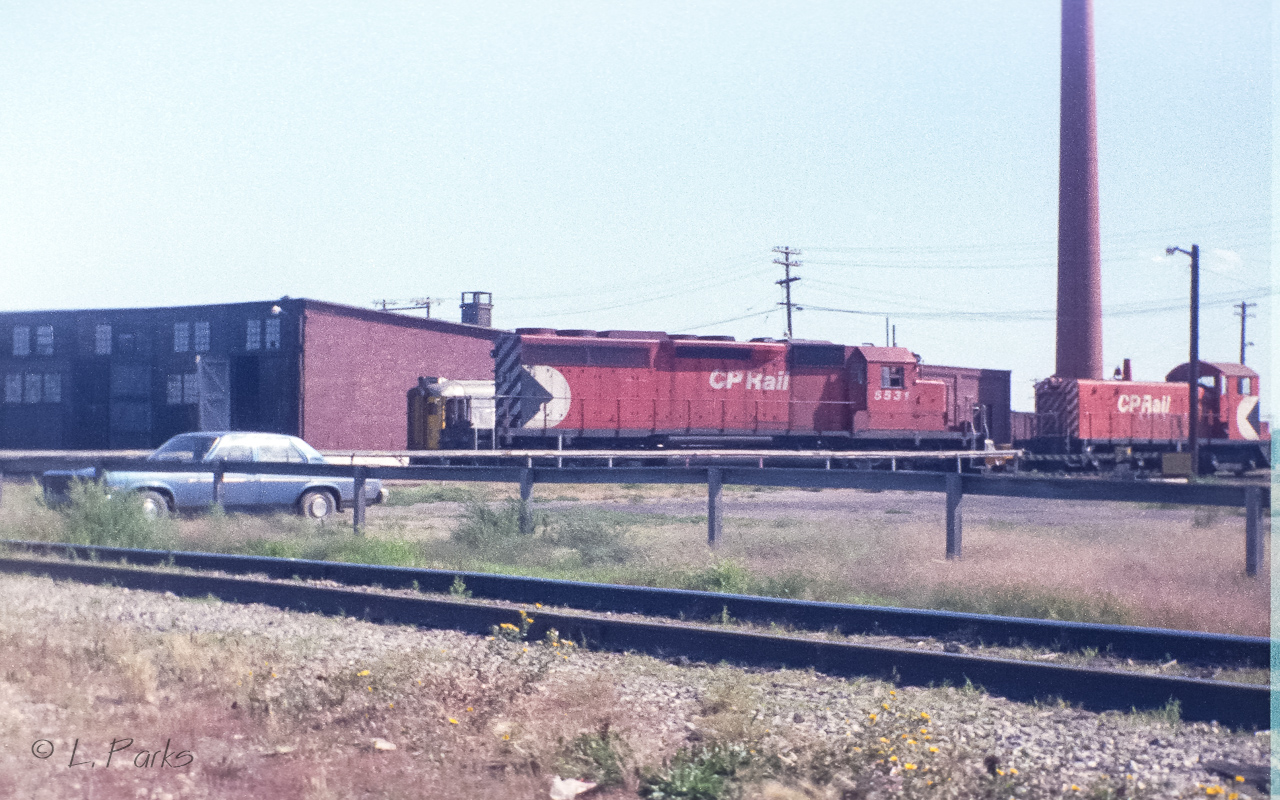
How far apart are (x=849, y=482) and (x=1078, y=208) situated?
2900 centimetres

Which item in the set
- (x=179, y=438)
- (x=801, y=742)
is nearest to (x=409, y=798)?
(x=801, y=742)

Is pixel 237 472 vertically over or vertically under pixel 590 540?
over

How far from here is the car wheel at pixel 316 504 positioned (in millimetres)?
15086

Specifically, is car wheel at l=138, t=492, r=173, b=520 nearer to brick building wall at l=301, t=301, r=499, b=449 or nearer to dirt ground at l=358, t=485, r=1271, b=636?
dirt ground at l=358, t=485, r=1271, b=636

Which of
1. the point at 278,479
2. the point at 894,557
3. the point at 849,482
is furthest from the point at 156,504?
the point at 894,557

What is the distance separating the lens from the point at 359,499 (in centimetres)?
1227

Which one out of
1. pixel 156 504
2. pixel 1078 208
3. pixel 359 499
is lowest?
pixel 156 504

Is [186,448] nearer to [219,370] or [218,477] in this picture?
[218,477]

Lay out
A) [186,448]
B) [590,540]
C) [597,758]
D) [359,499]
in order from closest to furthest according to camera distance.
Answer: [597,758] < [590,540] < [359,499] < [186,448]

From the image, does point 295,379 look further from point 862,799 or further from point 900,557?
point 862,799

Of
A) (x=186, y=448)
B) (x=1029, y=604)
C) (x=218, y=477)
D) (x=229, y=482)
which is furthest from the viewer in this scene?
(x=186, y=448)

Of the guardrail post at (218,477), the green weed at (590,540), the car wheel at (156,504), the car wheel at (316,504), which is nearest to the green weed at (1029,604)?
the green weed at (590,540)

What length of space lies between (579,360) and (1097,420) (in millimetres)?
16540

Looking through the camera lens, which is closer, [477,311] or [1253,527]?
[1253,527]
